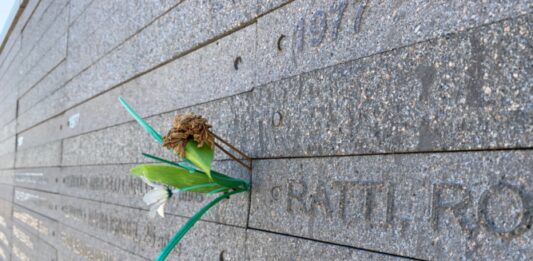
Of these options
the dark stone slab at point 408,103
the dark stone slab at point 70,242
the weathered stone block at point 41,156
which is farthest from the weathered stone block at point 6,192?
the dark stone slab at point 408,103

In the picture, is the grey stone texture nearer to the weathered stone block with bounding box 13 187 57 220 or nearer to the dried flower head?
the weathered stone block with bounding box 13 187 57 220

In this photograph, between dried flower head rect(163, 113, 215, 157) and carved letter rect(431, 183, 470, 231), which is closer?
carved letter rect(431, 183, 470, 231)

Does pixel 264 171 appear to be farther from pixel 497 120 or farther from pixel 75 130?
pixel 75 130

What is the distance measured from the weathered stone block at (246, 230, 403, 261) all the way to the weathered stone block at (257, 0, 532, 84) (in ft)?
2.54

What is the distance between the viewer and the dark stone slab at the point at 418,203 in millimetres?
1530

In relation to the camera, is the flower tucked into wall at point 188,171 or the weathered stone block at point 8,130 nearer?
the flower tucked into wall at point 188,171

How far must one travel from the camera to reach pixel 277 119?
258 centimetres

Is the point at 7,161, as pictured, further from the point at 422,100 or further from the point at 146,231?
the point at 422,100

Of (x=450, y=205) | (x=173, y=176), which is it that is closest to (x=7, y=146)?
(x=173, y=176)

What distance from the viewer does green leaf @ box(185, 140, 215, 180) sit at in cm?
242

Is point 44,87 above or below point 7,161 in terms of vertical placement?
above

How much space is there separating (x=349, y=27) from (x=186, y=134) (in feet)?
2.88

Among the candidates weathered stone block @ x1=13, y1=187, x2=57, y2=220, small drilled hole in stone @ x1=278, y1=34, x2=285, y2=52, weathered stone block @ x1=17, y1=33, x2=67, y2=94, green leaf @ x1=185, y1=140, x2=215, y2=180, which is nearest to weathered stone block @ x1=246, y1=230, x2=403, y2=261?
green leaf @ x1=185, y1=140, x2=215, y2=180

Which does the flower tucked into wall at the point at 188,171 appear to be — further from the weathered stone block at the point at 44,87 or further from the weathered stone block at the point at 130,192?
the weathered stone block at the point at 44,87
